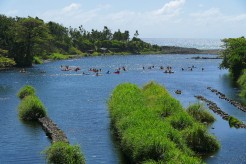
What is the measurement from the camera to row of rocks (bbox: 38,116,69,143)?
132 ft

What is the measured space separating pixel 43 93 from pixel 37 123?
27.9 m

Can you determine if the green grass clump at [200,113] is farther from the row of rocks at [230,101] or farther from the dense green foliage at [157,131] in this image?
the row of rocks at [230,101]

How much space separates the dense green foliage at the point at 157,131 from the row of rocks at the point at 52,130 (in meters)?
5.56

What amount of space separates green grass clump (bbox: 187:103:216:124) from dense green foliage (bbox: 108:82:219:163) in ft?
11.2

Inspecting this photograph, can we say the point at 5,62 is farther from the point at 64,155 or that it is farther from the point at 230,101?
the point at 64,155

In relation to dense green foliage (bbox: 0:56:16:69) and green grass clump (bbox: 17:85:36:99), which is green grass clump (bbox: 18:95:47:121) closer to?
green grass clump (bbox: 17:85:36:99)

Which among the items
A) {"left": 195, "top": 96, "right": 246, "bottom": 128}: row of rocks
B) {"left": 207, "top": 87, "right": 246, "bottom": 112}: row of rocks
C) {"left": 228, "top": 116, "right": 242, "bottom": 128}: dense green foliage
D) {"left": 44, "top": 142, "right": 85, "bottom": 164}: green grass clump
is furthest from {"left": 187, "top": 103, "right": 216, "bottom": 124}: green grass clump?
{"left": 44, "top": 142, "right": 85, "bottom": 164}: green grass clump

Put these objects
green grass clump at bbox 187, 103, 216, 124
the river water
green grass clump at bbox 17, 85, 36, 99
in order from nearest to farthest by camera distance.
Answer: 1. the river water
2. green grass clump at bbox 187, 103, 216, 124
3. green grass clump at bbox 17, 85, 36, 99

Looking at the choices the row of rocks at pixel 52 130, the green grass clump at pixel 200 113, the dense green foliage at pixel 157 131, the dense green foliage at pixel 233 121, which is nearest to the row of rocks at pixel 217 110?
the dense green foliage at pixel 233 121

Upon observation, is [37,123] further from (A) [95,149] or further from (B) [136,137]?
(B) [136,137]

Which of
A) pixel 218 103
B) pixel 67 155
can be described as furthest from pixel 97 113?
pixel 67 155

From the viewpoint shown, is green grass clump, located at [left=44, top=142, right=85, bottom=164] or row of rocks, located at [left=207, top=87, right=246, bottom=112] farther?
row of rocks, located at [left=207, top=87, right=246, bottom=112]

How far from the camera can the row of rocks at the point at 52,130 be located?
4031 centimetres

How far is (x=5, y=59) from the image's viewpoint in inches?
5002
